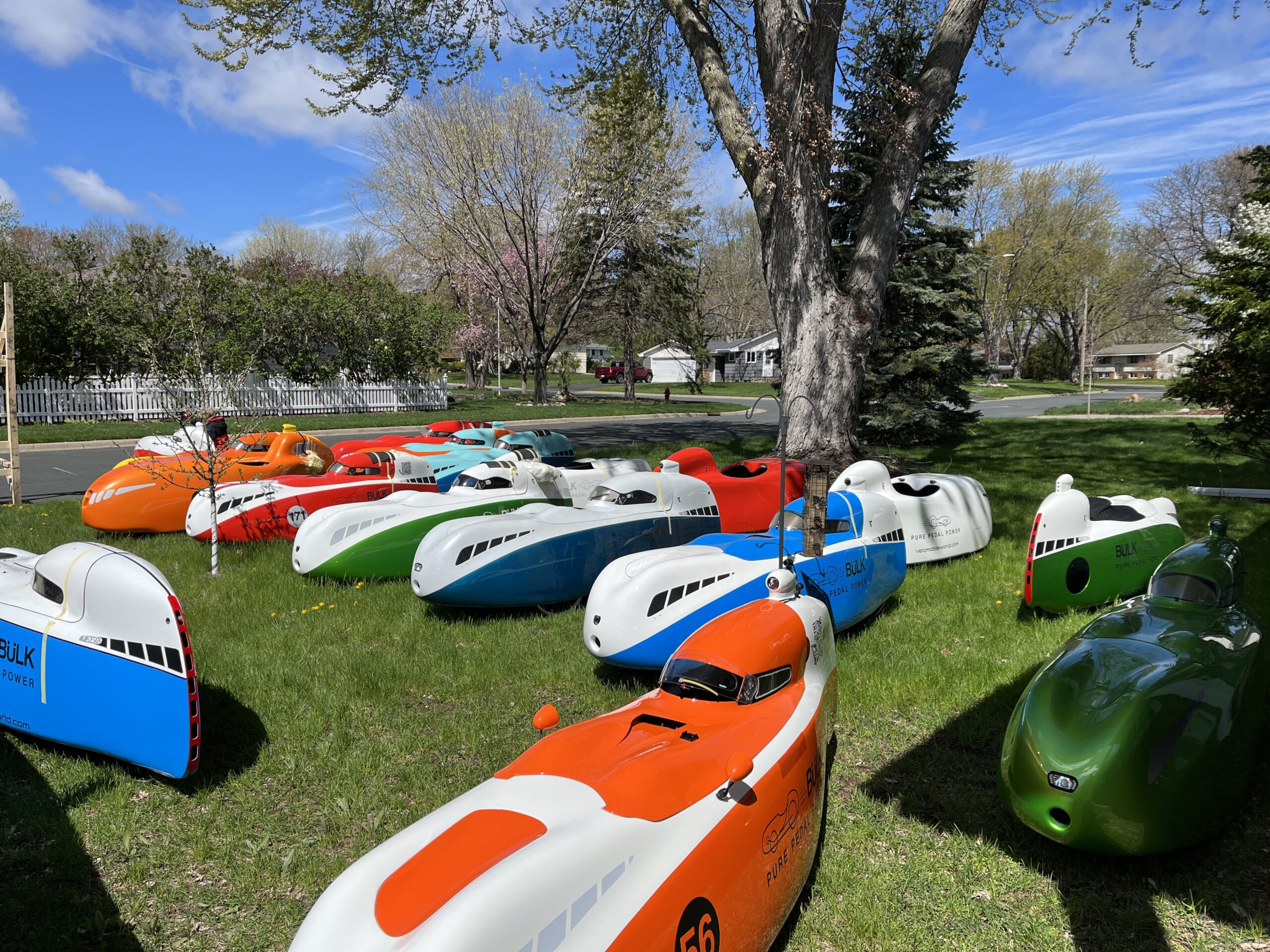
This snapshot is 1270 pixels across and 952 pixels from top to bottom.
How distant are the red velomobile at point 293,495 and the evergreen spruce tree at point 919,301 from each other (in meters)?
11.0

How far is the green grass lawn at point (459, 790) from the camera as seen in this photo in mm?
3434

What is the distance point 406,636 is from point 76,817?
2.78m

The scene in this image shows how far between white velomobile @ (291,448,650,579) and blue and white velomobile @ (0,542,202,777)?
3.24m

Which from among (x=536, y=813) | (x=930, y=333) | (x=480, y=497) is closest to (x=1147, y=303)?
(x=930, y=333)

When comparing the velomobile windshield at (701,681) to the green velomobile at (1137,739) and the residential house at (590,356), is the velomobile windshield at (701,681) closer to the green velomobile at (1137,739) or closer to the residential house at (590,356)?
the green velomobile at (1137,739)

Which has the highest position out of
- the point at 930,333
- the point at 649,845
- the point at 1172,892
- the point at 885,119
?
the point at 885,119

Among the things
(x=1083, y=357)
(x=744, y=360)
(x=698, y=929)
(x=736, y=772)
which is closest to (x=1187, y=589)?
(x=736, y=772)

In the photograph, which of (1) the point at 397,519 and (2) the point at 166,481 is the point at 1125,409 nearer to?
(1) the point at 397,519

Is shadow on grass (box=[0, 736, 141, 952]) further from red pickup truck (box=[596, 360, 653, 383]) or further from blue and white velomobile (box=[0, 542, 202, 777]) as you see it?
red pickup truck (box=[596, 360, 653, 383])

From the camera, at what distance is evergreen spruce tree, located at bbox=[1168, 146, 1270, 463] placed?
1088 cm

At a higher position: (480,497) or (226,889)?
(480,497)

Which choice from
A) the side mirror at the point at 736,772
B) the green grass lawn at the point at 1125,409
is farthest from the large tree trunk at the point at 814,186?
the green grass lawn at the point at 1125,409

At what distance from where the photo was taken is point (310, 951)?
7.10 feet

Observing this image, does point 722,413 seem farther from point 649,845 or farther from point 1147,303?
point 1147,303
